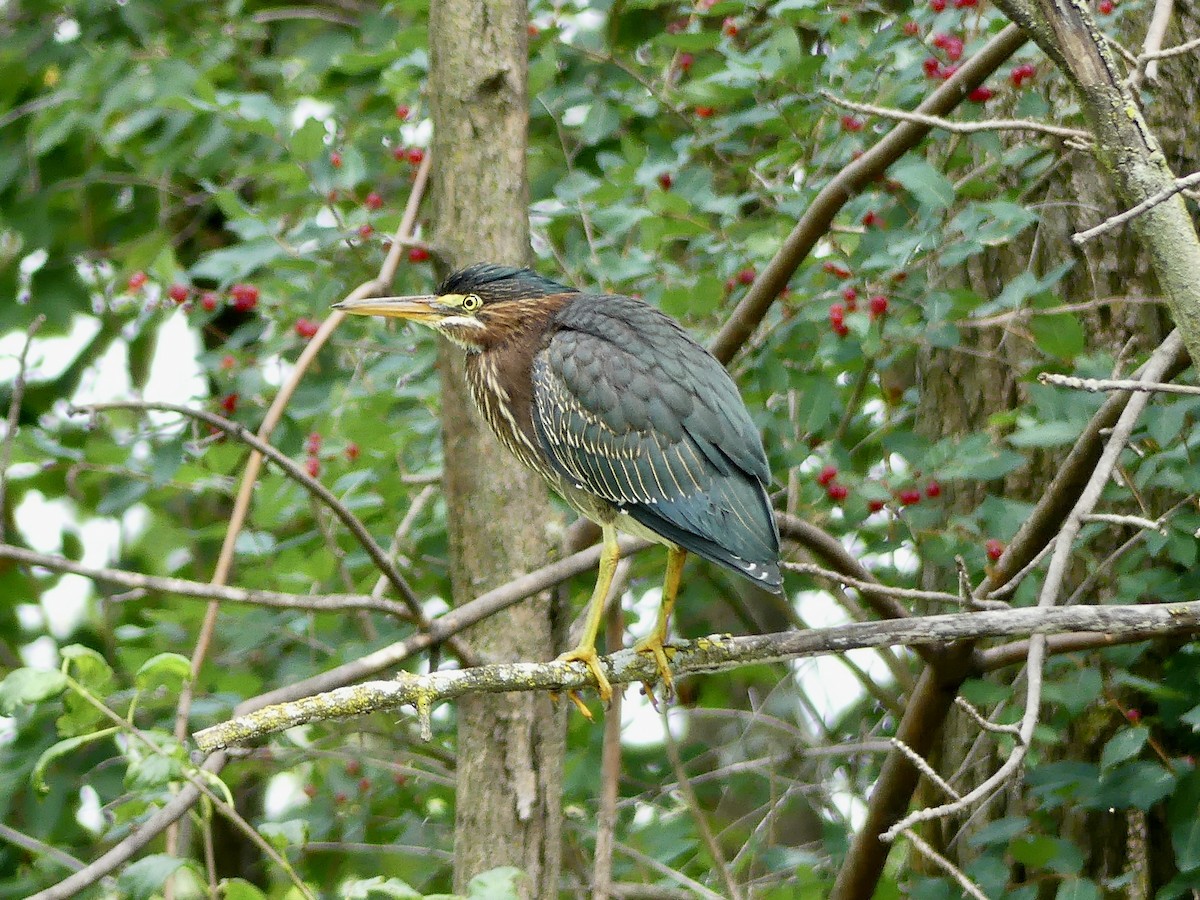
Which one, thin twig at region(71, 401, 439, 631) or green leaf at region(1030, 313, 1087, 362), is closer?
thin twig at region(71, 401, 439, 631)

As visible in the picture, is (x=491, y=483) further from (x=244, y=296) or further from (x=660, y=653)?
(x=244, y=296)

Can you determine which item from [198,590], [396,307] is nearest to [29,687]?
[198,590]

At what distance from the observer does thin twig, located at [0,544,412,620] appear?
97.9 inches

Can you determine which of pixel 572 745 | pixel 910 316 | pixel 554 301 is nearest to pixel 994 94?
pixel 910 316

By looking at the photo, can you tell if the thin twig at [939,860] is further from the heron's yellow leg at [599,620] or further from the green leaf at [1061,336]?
the green leaf at [1061,336]

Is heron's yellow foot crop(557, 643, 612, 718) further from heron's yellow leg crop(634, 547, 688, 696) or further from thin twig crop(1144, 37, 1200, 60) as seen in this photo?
thin twig crop(1144, 37, 1200, 60)

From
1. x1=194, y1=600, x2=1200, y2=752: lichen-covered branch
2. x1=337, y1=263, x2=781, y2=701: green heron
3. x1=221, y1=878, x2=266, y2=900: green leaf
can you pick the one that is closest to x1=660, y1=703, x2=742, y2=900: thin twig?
x1=337, y1=263, x2=781, y2=701: green heron

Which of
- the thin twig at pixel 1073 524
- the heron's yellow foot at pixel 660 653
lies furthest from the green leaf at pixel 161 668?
the heron's yellow foot at pixel 660 653

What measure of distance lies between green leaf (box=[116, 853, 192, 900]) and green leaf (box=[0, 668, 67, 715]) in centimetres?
45

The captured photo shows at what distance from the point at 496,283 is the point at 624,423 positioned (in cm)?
46

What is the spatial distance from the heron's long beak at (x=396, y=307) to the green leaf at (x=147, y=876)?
144cm

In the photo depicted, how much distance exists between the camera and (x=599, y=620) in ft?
10.2

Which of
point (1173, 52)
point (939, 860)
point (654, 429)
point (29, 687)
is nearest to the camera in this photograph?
point (29, 687)

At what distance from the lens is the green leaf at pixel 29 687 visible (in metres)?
1.76
